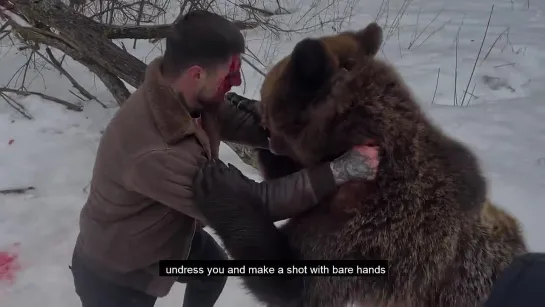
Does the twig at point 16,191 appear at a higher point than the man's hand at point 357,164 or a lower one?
higher

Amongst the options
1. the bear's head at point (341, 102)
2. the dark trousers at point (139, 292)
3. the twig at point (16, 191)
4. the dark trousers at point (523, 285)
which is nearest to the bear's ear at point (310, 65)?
the bear's head at point (341, 102)

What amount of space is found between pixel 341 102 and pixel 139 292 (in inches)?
42.9

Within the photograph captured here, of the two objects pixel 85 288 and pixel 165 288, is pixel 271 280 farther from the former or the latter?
pixel 85 288

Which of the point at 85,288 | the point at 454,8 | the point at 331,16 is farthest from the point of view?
the point at 454,8

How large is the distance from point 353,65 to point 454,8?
255 inches

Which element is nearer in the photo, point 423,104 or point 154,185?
point 154,185

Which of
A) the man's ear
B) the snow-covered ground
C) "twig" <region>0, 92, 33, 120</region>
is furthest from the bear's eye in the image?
"twig" <region>0, 92, 33, 120</region>

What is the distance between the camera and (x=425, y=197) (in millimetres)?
1708

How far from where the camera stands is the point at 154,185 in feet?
5.43

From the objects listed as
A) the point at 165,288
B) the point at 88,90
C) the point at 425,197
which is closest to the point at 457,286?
the point at 425,197

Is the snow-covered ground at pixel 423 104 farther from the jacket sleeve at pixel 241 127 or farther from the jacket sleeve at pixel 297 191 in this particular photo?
the jacket sleeve at pixel 297 191

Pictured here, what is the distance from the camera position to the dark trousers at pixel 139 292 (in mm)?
2027

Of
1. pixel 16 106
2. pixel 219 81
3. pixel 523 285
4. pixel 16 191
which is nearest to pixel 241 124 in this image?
pixel 219 81

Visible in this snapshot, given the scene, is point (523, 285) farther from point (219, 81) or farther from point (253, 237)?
point (219, 81)
